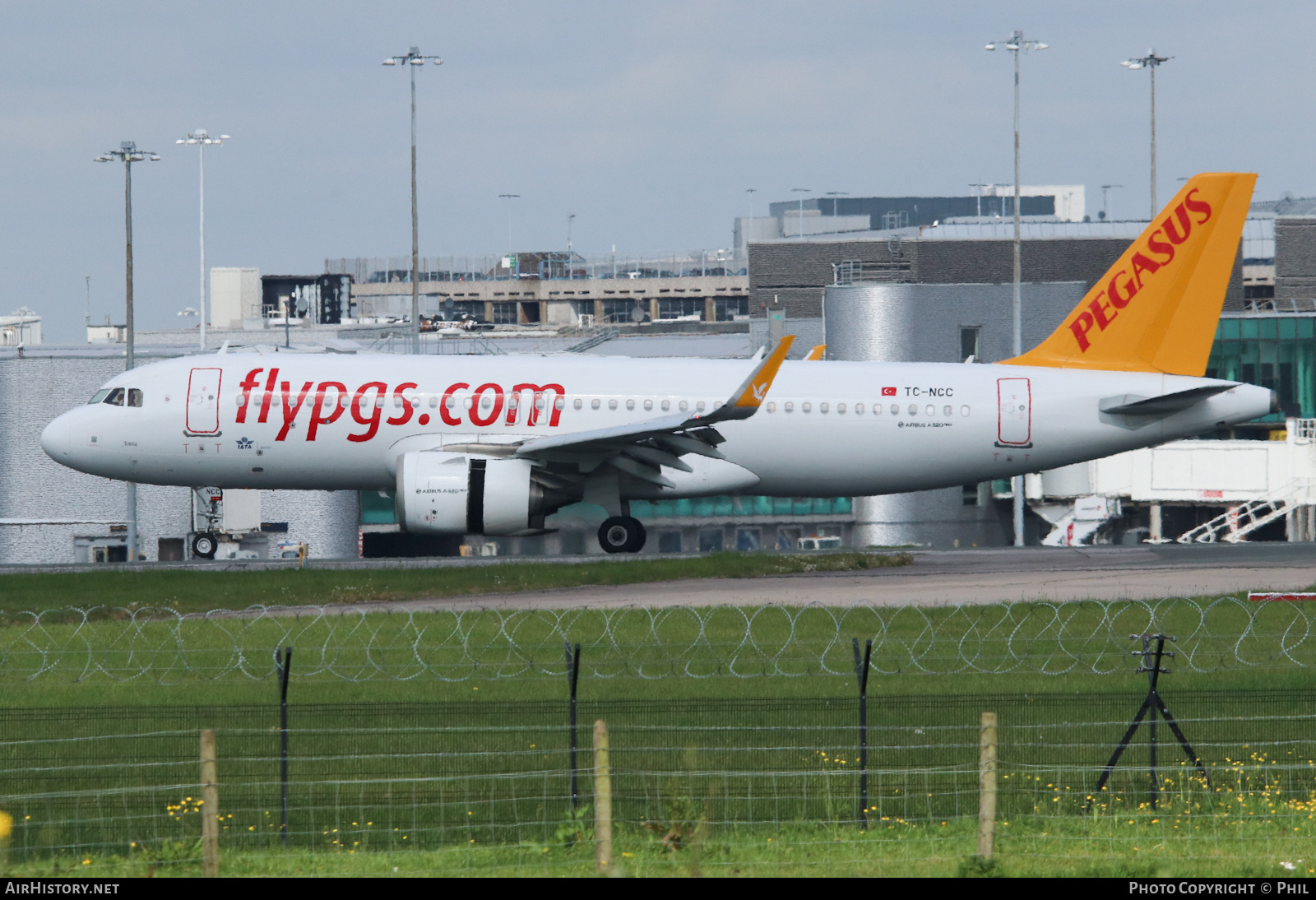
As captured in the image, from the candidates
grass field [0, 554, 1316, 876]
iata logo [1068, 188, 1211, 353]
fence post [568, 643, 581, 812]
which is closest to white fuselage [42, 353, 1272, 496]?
iata logo [1068, 188, 1211, 353]

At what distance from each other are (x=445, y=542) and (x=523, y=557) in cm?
1997

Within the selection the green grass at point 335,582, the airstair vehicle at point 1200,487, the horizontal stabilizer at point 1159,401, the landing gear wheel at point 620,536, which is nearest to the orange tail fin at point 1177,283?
the horizontal stabilizer at point 1159,401

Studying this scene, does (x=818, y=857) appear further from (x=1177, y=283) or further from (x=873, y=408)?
(x=1177, y=283)

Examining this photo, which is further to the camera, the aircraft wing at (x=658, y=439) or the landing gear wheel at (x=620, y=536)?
the landing gear wheel at (x=620, y=536)

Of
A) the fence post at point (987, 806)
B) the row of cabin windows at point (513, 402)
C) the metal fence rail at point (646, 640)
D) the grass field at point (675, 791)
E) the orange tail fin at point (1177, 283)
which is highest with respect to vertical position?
the orange tail fin at point (1177, 283)

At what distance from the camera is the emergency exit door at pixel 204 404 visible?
3659 centimetres

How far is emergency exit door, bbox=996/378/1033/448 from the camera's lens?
1501 inches

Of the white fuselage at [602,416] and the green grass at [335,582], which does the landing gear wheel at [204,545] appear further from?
→ the green grass at [335,582]

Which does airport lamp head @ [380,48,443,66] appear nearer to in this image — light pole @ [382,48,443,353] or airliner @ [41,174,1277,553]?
light pole @ [382,48,443,353]

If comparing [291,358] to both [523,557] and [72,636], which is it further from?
[72,636]

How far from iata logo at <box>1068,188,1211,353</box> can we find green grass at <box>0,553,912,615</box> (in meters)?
9.46

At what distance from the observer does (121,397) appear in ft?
123

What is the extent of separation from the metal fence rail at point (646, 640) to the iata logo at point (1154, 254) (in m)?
11.5
